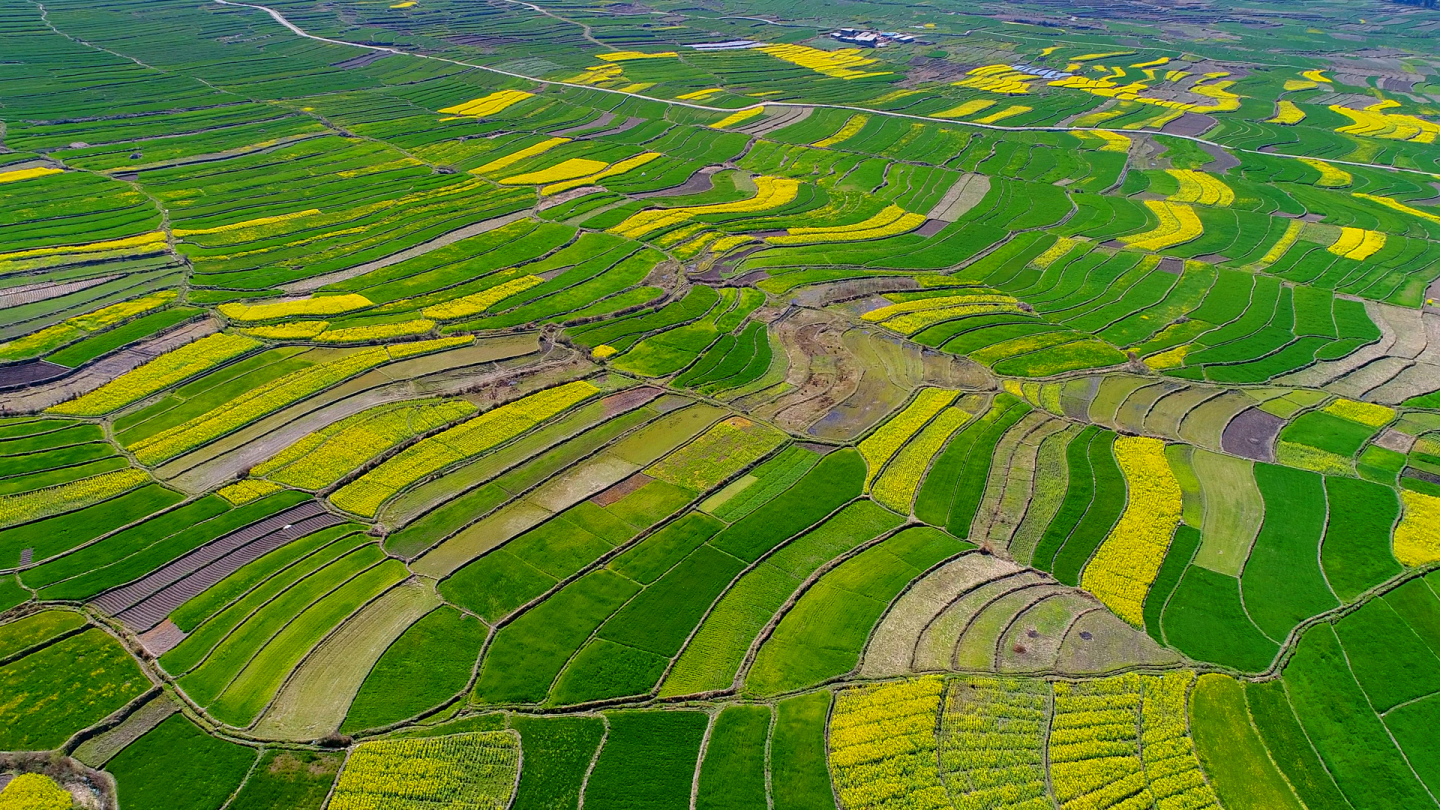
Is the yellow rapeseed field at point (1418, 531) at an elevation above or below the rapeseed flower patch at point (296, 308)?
above

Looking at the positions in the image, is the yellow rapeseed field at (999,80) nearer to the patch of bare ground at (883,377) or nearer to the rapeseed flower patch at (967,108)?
the rapeseed flower patch at (967,108)

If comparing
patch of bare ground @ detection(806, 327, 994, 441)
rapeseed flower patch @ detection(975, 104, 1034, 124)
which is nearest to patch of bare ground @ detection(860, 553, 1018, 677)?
patch of bare ground @ detection(806, 327, 994, 441)

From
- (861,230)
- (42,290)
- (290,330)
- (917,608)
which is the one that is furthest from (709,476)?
(42,290)

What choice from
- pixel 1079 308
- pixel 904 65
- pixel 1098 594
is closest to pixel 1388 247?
pixel 1079 308

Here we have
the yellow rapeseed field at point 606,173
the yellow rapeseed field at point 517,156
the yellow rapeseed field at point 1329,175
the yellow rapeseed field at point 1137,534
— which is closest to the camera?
the yellow rapeseed field at point 1137,534

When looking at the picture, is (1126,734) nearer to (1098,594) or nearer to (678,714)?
(1098,594)

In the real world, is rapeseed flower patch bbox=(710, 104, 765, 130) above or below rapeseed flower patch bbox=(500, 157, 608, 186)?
above

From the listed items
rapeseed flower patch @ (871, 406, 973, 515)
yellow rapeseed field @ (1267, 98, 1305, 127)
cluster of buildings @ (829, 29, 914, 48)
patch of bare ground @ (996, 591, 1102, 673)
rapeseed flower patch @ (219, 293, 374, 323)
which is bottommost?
patch of bare ground @ (996, 591, 1102, 673)

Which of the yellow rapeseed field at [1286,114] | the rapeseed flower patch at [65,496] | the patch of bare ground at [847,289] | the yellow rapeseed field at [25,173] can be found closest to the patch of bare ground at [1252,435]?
the patch of bare ground at [847,289]

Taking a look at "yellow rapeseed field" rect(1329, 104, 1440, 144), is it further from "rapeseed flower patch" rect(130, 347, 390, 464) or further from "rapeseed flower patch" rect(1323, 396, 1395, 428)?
"rapeseed flower patch" rect(130, 347, 390, 464)
